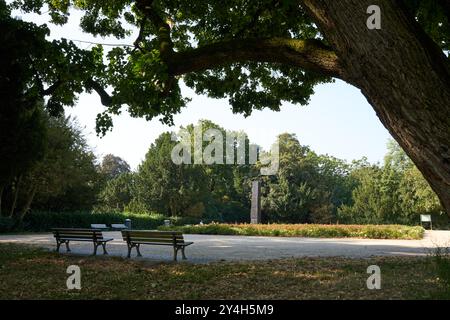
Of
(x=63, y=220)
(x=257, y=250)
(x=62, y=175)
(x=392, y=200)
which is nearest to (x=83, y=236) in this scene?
(x=257, y=250)

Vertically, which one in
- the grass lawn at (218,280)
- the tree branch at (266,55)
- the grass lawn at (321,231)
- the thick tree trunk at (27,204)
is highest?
the tree branch at (266,55)

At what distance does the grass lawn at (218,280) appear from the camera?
713 centimetres

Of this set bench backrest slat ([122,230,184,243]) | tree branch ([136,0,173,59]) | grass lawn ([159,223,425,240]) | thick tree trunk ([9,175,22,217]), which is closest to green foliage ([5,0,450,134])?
tree branch ([136,0,173,59])

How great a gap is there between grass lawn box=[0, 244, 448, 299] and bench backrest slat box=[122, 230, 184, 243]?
1.07 meters

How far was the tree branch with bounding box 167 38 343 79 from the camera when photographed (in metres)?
5.81

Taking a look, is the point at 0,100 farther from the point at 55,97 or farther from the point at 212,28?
the point at 212,28

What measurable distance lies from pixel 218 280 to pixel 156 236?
4.12 m

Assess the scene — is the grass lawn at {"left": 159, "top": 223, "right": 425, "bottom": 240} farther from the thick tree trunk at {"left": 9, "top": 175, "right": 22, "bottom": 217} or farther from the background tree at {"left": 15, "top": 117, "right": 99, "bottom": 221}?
the thick tree trunk at {"left": 9, "top": 175, "right": 22, "bottom": 217}

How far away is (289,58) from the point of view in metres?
6.26

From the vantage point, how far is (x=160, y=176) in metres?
51.8

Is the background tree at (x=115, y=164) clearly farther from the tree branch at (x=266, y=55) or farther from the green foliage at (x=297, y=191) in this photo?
the tree branch at (x=266, y=55)

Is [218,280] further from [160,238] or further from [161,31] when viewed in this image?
[161,31]

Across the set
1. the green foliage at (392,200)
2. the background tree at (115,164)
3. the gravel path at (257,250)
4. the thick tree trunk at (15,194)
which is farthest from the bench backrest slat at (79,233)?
the background tree at (115,164)

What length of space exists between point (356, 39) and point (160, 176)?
Answer: 4823 cm
